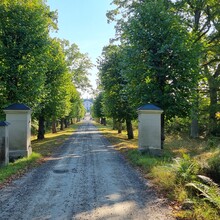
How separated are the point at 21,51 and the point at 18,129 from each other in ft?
17.5

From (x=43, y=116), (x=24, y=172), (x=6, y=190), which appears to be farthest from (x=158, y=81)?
(x=43, y=116)

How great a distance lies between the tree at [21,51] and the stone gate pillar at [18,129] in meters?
3.12

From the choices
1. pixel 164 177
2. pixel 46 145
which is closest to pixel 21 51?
pixel 46 145

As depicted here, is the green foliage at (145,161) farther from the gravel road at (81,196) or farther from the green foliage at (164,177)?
the green foliage at (164,177)

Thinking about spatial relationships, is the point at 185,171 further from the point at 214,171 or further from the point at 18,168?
the point at 18,168

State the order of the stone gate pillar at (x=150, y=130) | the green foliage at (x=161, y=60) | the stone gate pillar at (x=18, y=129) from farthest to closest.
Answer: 1. the green foliage at (x=161, y=60)
2. the stone gate pillar at (x=150, y=130)
3. the stone gate pillar at (x=18, y=129)

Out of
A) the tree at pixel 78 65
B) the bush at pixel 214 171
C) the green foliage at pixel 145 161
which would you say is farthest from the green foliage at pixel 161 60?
the tree at pixel 78 65

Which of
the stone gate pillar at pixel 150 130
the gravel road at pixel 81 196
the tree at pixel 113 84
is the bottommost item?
the gravel road at pixel 81 196

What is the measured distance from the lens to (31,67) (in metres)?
18.4

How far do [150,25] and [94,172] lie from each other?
9709 millimetres

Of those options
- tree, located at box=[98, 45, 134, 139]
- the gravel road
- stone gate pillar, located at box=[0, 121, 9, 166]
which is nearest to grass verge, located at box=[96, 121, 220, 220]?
the gravel road

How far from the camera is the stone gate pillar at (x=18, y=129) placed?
48.9ft

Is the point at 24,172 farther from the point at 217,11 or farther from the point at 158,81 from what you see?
the point at 217,11

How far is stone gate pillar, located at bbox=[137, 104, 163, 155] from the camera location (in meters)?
15.5
